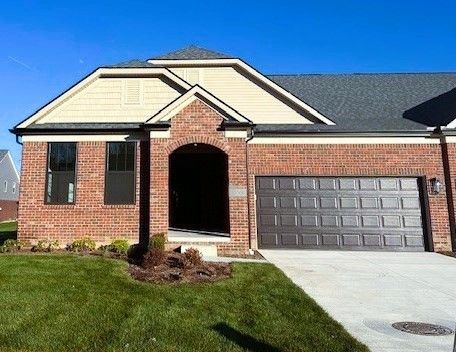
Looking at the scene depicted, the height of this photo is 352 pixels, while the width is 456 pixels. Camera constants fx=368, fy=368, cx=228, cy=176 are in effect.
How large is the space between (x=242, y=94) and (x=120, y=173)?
5833 millimetres

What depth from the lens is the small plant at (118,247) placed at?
38.0ft

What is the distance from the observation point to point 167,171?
39.9 feet

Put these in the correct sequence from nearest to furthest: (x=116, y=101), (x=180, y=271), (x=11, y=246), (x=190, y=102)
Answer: (x=180, y=271)
(x=11, y=246)
(x=190, y=102)
(x=116, y=101)

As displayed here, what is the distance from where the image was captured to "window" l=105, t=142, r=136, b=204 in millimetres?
12742

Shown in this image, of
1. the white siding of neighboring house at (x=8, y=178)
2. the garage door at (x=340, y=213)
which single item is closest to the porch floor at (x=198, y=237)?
the garage door at (x=340, y=213)

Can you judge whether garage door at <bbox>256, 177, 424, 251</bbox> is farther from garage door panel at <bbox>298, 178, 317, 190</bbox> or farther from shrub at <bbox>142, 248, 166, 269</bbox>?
shrub at <bbox>142, 248, 166, 269</bbox>

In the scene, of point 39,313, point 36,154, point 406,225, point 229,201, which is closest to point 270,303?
point 39,313

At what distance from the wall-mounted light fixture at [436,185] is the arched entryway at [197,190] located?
7791mm

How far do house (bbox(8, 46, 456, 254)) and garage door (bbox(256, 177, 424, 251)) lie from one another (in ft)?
0.12

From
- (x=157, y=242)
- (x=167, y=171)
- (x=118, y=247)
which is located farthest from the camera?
(x=167, y=171)

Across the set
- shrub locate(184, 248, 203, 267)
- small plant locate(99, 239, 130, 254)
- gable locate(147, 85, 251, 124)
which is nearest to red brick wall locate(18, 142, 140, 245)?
small plant locate(99, 239, 130, 254)

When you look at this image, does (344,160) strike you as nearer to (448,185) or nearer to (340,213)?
(340,213)

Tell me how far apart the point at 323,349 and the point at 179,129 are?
905cm

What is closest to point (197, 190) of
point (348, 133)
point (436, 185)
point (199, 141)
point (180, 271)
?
point (199, 141)
